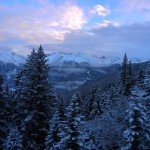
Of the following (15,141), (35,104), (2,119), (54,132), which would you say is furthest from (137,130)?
(2,119)

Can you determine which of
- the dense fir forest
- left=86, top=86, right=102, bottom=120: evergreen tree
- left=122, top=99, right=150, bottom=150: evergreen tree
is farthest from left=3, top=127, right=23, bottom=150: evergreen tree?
left=86, top=86, right=102, bottom=120: evergreen tree

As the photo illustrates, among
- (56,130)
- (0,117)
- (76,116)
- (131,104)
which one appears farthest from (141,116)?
(0,117)

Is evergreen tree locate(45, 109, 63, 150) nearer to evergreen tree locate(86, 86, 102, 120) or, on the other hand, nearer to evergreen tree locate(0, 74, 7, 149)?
evergreen tree locate(0, 74, 7, 149)

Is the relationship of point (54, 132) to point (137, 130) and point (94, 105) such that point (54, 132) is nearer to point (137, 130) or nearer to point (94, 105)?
point (137, 130)

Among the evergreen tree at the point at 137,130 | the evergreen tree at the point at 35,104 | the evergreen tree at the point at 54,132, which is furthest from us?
the evergreen tree at the point at 35,104

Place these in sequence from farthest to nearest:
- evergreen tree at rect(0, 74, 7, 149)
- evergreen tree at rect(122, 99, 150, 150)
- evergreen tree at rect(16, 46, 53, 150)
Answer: evergreen tree at rect(0, 74, 7, 149) → evergreen tree at rect(16, 46, 53, 150) → evergreen tree at rect(122, 99, 150, 150)

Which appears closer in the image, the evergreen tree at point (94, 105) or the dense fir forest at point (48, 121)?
the dense fir forest at point (48, 121)

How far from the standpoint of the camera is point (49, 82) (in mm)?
32844

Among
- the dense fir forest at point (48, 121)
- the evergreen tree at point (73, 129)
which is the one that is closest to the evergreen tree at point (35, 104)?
the dense fir forest at point (48, 121)

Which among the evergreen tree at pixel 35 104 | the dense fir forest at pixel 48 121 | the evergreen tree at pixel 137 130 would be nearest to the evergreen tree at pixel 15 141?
the dense fir forest at pixel 48 121

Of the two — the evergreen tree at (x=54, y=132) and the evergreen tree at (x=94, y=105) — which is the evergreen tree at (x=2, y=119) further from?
the evergreen tree at (x=94, y=105)

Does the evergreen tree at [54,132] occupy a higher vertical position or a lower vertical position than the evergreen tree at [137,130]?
lower

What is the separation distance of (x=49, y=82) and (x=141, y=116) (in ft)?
46.1

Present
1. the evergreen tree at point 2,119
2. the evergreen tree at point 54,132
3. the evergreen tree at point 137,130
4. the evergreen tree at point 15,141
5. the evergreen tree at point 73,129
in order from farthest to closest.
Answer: the evergreen tree at point 2,119 < the evergreen tree at point 15,141 < the evergreen tree at point 54,132 < the evergreen tree at point 73,129 < the evergreen tree at point 137,130
